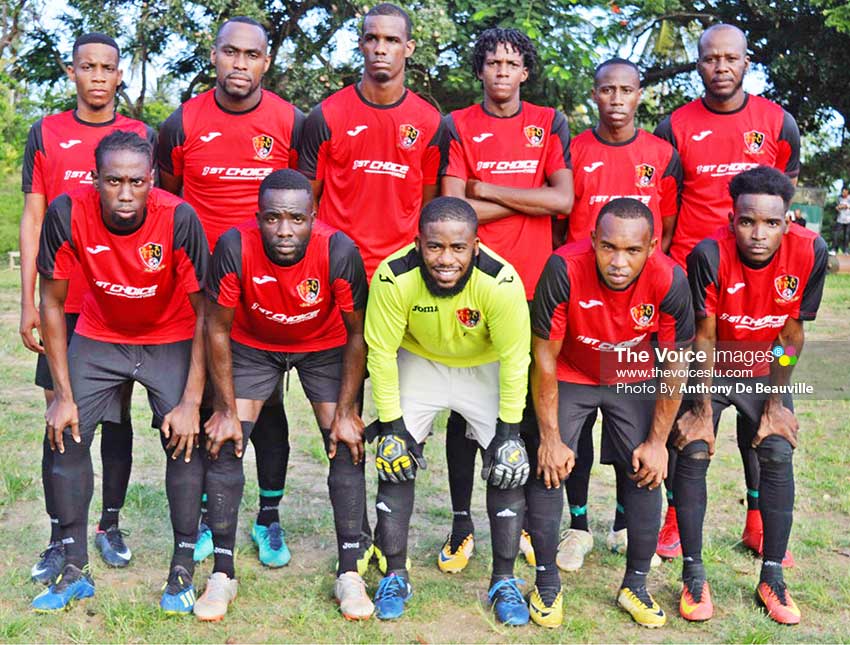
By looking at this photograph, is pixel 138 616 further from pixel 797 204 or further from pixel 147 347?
pixel 797 204

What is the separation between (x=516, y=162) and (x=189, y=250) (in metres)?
1.76

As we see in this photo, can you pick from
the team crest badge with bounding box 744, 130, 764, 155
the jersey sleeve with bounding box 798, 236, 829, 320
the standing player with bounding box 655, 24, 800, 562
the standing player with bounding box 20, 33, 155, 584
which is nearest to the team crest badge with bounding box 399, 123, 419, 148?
the standing player with bounding box 20, 33, 155, 584

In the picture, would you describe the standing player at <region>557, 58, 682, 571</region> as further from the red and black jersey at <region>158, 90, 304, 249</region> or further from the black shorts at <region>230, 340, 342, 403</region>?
the red and black jersey at <region>158, 90, 304, 249</region>

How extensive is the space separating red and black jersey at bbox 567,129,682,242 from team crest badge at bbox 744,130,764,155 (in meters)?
0.38

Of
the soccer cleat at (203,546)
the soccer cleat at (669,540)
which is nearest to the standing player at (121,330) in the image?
the soccer cleat at (203,546)

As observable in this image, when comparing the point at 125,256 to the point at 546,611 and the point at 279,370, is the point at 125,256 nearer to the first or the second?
the point at 279,370

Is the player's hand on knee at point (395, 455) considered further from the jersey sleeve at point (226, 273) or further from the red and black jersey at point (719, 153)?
the red and black jersey at point (719, 153)

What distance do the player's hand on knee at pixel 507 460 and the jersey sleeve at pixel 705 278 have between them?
41.7 inches

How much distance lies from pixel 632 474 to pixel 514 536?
2.08 feet

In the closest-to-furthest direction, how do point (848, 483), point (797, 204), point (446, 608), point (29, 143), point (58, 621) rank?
A: 1. point (58, 621)
2. point (446, 608)
3. point (29, 143)
4. point (848, 483)
5. point (797, 204)

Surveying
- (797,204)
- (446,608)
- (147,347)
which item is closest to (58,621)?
(147,347)

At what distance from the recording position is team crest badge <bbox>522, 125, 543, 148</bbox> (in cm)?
500

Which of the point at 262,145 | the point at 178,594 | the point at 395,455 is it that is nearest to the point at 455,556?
the point at 395,455

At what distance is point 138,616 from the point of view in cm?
432
